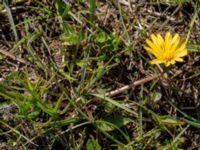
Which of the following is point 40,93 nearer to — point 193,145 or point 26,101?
point 26,101

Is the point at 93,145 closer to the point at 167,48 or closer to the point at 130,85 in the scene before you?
the point at 130,85

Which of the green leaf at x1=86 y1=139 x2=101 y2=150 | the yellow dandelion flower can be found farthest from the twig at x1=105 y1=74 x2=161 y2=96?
the green leaf at x1=86 y1=139 x2=101 y2=150

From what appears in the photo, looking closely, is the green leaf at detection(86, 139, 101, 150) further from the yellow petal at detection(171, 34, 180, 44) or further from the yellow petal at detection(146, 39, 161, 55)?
the yellow petal at detection(171, 34, 180, 44)

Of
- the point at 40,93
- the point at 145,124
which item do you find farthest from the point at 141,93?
the point at 40,93

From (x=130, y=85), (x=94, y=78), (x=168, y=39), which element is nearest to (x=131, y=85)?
(x=130, y=85)

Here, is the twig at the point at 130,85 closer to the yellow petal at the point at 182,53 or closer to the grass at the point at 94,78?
the grass at the point at 94,78
